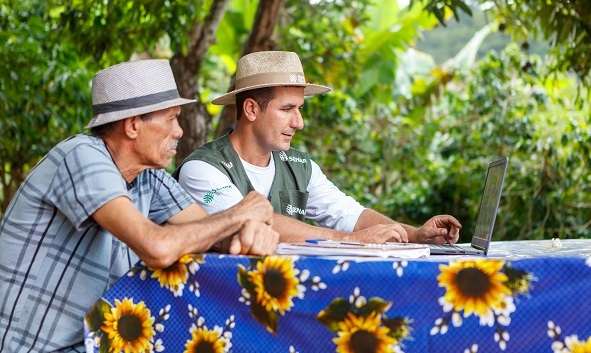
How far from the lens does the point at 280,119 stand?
3508mm

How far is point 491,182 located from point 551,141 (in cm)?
476

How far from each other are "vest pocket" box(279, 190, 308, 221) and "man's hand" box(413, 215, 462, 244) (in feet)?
1.73

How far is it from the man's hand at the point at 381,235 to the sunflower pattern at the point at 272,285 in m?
0.69

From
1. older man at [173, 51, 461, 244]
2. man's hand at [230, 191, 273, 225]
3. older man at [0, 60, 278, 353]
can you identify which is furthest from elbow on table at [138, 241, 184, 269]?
older man at [173, 51, 461, 244]

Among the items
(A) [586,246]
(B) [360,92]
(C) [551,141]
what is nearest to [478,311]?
(A) [586,246]

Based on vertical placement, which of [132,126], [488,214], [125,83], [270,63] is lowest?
[488,214]

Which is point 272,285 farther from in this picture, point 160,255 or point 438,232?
point 438,232

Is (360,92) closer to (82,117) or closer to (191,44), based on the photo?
(191,44)

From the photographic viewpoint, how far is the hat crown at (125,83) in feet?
8.34

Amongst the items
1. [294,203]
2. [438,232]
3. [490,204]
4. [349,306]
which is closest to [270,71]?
[294,203]

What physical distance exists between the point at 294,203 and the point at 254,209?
1110 mm

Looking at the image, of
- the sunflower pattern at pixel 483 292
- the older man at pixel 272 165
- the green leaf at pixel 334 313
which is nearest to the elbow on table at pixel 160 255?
the green leaf at pixel 334 313

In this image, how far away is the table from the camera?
6.57 feet

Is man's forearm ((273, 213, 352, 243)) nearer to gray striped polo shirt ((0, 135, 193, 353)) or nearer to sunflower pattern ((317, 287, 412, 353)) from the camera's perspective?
gray striped polo shirt ((0, 135, 193, 353))
